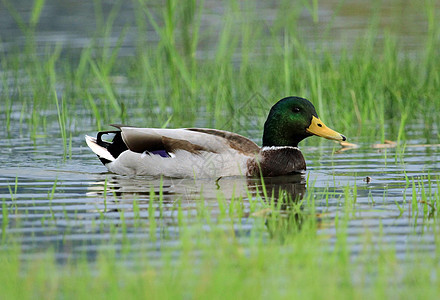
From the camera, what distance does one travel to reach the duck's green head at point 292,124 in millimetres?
8914

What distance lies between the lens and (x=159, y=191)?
783 cm

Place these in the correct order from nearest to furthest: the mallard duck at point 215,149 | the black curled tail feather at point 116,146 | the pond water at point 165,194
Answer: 1. the pond water at point 165,194
2. the mallard duck at point 215,149
3. the black curled tail feather at point 116,146

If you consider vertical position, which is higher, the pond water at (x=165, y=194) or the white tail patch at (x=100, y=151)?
the white tail patch at (x=100, y=151)

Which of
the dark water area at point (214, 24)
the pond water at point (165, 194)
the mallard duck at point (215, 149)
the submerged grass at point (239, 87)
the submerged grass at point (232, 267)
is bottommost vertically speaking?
the submerged grass at point (232, 267)

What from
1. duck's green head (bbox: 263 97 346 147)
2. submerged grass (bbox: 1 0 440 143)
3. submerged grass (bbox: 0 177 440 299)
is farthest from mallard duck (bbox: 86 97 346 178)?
submerged grass (bbox: 0 177 440 299)

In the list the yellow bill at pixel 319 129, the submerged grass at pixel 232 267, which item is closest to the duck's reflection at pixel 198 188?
the yellow bill at pixel 319 129

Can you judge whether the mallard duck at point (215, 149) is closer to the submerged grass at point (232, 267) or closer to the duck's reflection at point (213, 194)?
the duck's reflection at point (213, 194)

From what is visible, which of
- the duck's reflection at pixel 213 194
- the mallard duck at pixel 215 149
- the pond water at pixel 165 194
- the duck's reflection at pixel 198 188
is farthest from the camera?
the mallard duck at pixel 215 149

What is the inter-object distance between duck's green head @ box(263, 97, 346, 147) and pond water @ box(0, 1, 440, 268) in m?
0.34

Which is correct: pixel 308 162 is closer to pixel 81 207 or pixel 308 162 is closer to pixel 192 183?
pixel 192 183

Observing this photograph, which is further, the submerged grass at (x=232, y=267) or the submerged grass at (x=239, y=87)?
the submerged grass at (x=239, y=87)

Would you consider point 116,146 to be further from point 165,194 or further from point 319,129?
point 319,129

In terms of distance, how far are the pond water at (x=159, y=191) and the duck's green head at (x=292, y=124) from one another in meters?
0.34

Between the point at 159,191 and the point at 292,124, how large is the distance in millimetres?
1740
